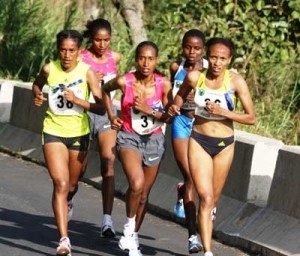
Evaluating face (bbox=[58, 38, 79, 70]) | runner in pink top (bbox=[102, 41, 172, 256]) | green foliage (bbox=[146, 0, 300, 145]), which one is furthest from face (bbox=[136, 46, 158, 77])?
green foliage (bbox=[146, 0, 300, 145])

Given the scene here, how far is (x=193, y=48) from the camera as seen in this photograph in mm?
11516

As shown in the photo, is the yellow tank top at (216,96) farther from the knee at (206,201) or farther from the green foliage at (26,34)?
the green foliage at (26,34)

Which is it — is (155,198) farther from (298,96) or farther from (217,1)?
(217,1)

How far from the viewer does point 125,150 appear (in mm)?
10461

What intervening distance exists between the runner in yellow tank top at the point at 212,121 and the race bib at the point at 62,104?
890mm

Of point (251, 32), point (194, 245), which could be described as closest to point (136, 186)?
point (194, 245)

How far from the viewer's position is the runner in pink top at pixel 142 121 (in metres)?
10.4

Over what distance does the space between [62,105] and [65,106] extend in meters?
0.03

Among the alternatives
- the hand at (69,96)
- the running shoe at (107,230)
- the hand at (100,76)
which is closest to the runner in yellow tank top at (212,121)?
the hand at (69,96)

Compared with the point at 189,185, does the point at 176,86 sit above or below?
above

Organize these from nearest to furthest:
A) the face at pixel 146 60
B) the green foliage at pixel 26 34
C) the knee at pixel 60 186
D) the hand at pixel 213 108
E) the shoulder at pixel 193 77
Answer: the hand at pixel 213 108
the shoulder at pixel 193 77
the knee at pixel 60 186
the face at pixel 146 60
the green foliage at pixel 26 34

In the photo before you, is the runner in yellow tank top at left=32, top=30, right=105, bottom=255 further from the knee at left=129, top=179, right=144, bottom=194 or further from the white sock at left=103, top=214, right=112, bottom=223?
the white sock at left=103, top=214, right=112, bottom=223

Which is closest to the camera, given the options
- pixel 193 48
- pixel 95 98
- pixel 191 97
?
pixel 95 98

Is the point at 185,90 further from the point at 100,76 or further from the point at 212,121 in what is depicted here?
the point at 100,76
